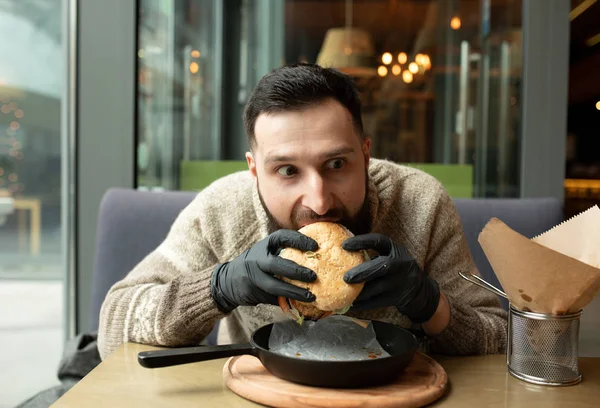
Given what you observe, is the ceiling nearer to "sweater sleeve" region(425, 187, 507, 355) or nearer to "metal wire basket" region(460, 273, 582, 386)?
"sweater sleeve" region(425, 187, 507, 355)

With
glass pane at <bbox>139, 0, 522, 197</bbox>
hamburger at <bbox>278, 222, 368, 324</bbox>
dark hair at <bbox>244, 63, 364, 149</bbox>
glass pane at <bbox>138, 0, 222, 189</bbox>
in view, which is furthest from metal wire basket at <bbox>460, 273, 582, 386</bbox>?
glass pane at <bbox>138, 0, 222, 189</bbox>

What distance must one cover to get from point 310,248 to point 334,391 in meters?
0.23

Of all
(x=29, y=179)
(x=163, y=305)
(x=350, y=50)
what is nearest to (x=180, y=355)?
(x=163, y=305)

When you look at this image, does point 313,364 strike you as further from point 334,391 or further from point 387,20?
point 387,20

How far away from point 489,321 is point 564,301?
0.37 metres

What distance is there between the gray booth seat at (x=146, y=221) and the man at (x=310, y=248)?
347mm

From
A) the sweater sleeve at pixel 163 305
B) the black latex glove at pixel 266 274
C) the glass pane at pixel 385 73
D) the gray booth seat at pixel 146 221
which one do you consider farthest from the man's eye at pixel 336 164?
the glass pane at pixel 385 73

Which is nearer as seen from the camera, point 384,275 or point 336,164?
point 384,275

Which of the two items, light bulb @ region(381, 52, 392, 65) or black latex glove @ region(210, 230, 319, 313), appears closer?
black latex glove @ region(210, 230, 319, 313)

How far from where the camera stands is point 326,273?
36.3 inches

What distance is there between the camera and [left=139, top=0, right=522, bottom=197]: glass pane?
2391 mm

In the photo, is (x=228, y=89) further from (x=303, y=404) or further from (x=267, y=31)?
(x=303, y=404)

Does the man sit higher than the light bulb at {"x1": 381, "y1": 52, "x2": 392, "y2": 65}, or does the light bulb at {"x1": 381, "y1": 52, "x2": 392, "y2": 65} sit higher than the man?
the light bulb at {"x1": 381, "y1": 52, "x2": 392, "y2": 65}

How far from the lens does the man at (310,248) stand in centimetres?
98
